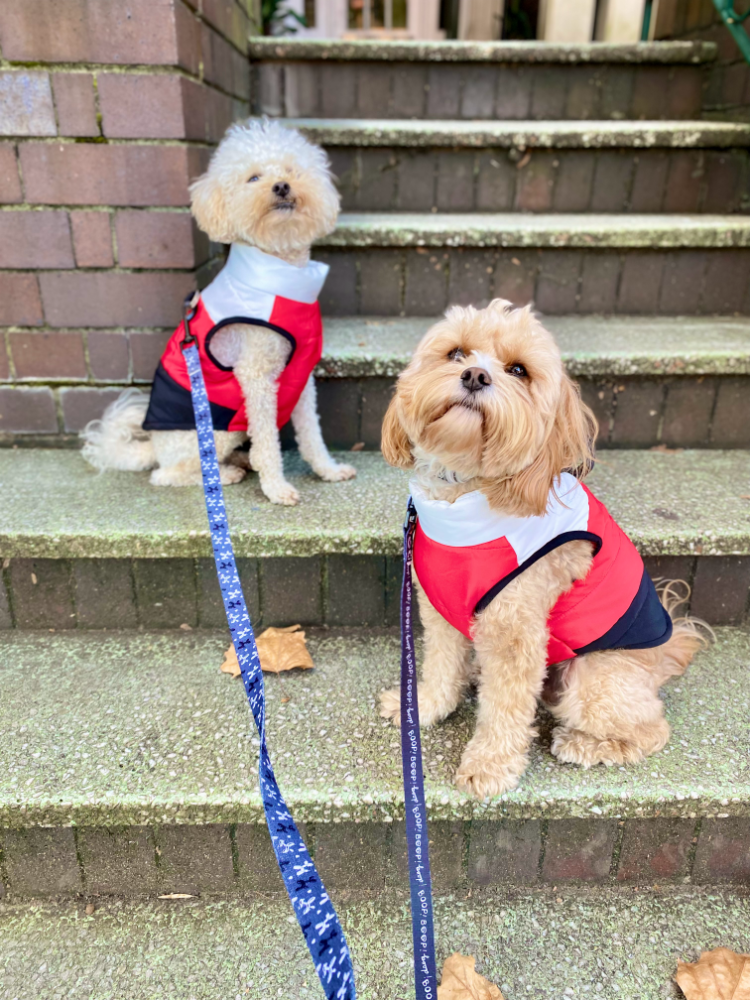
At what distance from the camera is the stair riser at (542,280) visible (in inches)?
115

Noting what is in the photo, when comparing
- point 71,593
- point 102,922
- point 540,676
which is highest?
point 540,676

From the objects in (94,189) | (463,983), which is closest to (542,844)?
(463,983)

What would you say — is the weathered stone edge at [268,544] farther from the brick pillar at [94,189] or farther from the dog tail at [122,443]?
the brick pillar at [94,189]

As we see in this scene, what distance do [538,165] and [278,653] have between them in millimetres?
2597

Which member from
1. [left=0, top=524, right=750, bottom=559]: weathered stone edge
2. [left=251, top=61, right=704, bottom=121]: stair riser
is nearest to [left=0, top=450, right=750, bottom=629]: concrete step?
[left=0, top=524, right=750, bottom=559]: weathered stone edge

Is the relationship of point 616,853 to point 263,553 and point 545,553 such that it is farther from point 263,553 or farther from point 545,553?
point 263,553

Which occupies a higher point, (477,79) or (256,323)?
(477,79)

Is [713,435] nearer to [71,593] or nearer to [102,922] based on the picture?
[71,593]

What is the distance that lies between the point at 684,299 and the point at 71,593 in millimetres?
2705

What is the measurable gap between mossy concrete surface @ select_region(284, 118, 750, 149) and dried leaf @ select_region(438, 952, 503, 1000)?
311cm

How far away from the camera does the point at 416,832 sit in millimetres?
1351

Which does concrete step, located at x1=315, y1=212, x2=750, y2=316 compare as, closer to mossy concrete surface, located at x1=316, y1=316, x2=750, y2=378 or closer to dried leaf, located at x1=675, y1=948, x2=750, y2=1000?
mossy concrete surface, located at x1=316, y1=316, x2=750, y2=378

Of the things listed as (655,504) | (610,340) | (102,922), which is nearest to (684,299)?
(610,340)

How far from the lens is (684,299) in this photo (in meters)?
3.02
